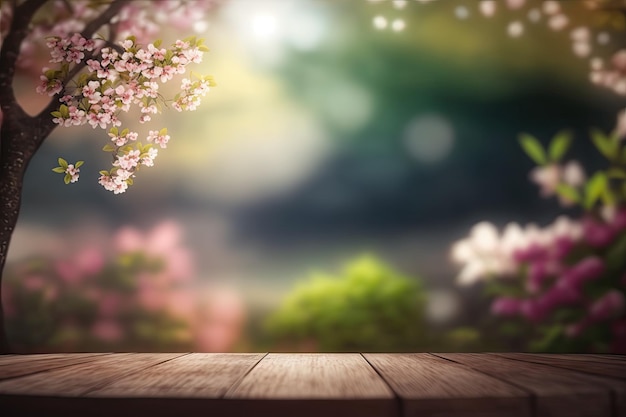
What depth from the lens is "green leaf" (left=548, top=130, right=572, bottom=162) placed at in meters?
2.21

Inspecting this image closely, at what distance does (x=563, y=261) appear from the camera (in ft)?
7.14

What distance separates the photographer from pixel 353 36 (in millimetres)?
2254

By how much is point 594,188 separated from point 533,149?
12.3 inches

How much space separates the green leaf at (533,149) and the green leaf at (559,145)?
0.04 m

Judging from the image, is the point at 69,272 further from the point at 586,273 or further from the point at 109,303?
the point at 586,273

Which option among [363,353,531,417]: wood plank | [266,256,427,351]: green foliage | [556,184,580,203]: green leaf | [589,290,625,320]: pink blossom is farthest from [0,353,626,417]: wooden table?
[556,184,580,203]: green leaf

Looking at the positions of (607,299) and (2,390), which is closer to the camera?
(2,390)

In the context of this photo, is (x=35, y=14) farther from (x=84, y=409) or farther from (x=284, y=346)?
(x=84, y=409)

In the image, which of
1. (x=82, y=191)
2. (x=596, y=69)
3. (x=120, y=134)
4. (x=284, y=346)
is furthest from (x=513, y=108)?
(x=82, y=191)

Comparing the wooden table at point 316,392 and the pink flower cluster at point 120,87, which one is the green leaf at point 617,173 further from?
the pink flower cluster at point 120,87

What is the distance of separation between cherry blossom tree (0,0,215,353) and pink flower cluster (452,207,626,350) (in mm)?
1415

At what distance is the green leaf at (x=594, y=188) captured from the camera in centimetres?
219

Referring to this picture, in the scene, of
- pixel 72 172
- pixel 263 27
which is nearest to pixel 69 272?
pixel 72 172

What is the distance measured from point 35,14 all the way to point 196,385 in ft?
6.43
